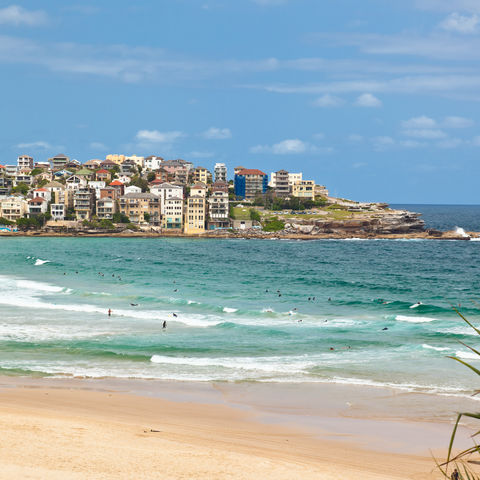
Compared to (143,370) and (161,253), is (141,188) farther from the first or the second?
(143,370)

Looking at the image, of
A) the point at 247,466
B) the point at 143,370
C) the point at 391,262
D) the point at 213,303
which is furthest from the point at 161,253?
the point at 247,466

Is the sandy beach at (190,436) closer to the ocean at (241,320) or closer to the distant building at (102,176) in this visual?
the ocean at (241,320)

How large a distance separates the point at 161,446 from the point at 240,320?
2089 centimetres

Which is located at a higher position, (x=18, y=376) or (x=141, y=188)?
(x=141, y=188)

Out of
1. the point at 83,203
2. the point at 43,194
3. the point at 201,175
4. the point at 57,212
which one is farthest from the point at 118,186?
the point at 201,175

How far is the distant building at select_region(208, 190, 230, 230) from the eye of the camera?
135m

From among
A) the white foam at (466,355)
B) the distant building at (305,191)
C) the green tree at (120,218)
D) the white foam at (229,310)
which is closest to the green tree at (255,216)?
the distant building at (305,191)

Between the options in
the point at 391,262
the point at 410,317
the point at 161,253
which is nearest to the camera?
the point at 410,317

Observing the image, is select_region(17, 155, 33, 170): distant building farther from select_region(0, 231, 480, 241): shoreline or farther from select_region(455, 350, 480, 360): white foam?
select_region(455, 350, 480, 360): white foam

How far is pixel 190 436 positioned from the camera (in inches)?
674

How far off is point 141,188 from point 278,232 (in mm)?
41354

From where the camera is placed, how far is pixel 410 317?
1485 inches

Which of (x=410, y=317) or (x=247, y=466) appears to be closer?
(x=247, y=466)

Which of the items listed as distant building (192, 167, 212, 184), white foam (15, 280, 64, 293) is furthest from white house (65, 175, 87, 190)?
white foam (15, 280, 64, 293)
